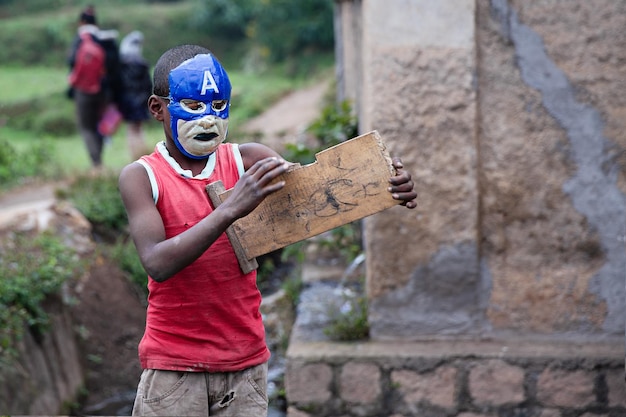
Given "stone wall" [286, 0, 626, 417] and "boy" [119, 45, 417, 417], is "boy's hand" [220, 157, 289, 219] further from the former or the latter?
"stone wall" [286, 0, 626, 417]

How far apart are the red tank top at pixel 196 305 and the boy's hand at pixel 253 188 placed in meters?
0.22

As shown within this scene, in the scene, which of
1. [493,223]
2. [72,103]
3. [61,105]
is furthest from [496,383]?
[72,103]

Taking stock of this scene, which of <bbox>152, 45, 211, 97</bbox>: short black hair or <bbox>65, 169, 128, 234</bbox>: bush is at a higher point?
<bbox>152, 45, 211, 97</bbox>: short black hair

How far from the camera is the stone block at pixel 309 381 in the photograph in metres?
3.71

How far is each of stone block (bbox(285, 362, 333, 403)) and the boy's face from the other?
5.09ft

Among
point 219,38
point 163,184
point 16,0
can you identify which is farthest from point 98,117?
point 16,0

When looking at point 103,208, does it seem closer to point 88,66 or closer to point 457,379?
point 88,66

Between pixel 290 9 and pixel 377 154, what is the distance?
1626 centimetres

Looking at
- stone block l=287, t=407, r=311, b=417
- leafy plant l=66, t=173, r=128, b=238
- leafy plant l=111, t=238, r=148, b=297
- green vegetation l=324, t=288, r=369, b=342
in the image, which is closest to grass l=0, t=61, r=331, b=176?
leafy plant l=66, t=173, r=128, b=238

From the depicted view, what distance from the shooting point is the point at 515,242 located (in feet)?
12.3

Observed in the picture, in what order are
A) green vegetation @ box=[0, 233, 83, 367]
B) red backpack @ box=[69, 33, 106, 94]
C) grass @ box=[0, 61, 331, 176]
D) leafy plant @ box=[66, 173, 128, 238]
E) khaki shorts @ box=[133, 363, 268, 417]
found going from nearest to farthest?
khaki shorts @ box=[133, 363, 268, 417], green vegetation @ box=[0, 233, 83, 367], leafy plant @ box=[66, 173, 128, 238], red backpack @ box=[69, 33, 106, 94], grass @ box=[0, 61, 331, 176]

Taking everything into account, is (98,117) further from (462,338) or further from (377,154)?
(377,154)

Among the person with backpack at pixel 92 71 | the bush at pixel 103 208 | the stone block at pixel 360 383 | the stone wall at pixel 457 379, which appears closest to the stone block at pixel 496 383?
the stone wall at pixel 457 379

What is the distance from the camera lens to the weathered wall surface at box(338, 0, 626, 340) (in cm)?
358
